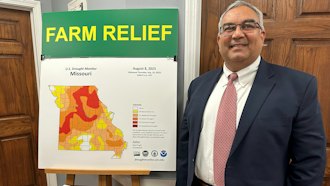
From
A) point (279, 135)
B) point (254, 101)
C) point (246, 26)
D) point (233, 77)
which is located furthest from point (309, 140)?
point (246, 26)

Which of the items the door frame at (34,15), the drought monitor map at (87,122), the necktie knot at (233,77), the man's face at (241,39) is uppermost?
the door frame at (34,15)

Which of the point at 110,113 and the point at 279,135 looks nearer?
the point at 279,135

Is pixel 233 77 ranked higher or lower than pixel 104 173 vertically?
higher

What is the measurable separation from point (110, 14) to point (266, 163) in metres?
1.12

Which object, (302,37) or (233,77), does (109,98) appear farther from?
(302,37)

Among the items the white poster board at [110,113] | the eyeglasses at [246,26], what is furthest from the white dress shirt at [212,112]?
the white poster board at [110,113]

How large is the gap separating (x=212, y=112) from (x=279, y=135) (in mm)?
286

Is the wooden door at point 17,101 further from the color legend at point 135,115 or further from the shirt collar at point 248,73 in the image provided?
the shirt collar at point 248,73

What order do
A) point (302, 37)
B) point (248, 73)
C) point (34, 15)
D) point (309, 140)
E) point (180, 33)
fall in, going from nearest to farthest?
point (309, 140)
point (248, 73)
point (302, 37)
point (180, 33)
point (34, 15)

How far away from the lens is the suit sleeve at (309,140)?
0.80 m

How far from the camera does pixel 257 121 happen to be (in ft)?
2.69

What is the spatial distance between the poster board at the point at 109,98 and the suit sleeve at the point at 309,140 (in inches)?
24.5

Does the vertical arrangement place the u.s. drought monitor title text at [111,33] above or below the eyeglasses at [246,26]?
above

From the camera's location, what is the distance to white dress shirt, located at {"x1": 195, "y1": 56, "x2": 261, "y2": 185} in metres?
0.91
